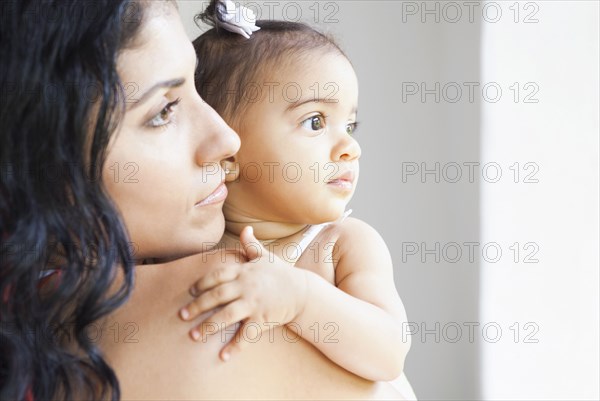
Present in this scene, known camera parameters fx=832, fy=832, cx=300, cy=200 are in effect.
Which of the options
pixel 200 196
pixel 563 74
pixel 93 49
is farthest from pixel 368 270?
pixel 563 74

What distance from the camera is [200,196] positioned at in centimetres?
117

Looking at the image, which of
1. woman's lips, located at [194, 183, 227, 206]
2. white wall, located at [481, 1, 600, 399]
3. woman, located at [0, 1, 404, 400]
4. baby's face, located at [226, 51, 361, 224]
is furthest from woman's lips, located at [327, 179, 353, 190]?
white wall, located at [481, 1, 600, 399]

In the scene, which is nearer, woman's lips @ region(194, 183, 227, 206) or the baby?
woman's lips @ region(194, 183, 227, 206)

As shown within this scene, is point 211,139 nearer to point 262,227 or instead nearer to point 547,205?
point 262,227

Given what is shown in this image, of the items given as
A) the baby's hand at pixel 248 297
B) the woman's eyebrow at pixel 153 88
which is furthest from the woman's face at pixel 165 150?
the baby's hand at pixel 248 297

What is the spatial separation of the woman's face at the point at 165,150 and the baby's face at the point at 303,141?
0.69 ft

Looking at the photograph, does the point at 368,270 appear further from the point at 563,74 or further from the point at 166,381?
the point at 563,74

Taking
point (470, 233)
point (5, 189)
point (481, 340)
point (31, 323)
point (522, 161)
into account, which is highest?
point (5, 189)

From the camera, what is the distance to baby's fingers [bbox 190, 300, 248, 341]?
3.32 feet

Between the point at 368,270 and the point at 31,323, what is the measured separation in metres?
0.53

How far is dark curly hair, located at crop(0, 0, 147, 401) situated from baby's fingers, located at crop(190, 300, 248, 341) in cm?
10

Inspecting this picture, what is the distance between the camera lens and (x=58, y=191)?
1.00 meters

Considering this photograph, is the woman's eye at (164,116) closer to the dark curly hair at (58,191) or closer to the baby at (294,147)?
the dark curly hair at (58,191)

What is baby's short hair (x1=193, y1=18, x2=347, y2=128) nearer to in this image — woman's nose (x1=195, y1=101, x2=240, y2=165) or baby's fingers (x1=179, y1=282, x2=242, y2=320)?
woman's nose (x1=195, y1=101, x2=240, y2=165)
